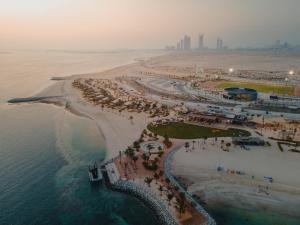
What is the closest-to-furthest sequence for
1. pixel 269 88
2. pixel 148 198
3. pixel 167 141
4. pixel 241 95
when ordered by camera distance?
pixel 148 198 → pixel 167 141 → pixel 241 95 → pixel 269 88

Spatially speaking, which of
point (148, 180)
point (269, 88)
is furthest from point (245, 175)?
point (269, 88)

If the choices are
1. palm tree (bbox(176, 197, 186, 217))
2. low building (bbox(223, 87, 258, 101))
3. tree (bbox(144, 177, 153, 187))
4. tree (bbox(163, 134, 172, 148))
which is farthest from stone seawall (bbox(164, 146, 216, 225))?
low building (bbox(223, 87, 258, 101))

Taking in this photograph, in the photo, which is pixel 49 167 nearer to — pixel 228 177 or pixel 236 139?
pixel 228 177

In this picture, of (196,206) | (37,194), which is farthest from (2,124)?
(196,206)

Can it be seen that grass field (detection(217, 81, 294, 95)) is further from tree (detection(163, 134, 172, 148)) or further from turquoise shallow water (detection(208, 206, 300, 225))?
turquoise shallow water (detection(208, 206, 300, 225))

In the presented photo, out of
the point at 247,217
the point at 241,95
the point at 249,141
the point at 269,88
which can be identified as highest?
the point at 249,141

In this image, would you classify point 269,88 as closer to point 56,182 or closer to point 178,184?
point 178,184
